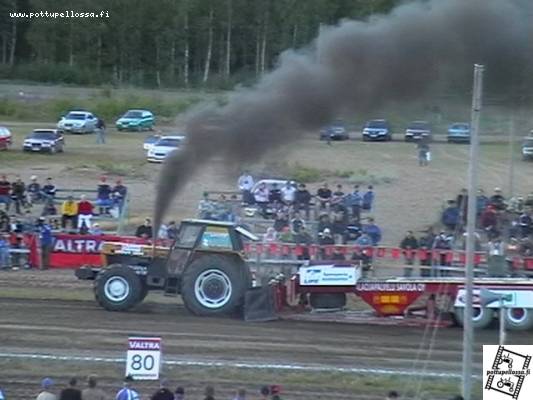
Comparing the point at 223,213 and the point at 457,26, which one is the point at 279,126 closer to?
the point at 457,26

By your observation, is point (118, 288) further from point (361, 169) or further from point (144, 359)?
point (361, 169)

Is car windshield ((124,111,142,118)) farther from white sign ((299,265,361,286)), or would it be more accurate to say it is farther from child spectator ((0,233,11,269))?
white sign ((299,265,361,286))

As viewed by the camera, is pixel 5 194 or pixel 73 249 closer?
pixel 73 249

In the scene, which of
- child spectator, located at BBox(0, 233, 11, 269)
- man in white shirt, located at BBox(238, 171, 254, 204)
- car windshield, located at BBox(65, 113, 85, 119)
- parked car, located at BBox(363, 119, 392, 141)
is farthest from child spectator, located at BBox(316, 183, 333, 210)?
car windshield, located at BBox(65, 113, 85, 119)

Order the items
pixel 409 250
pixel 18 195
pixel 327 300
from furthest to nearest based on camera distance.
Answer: pixel 18 195
pixel 409 250
pixel 327 300

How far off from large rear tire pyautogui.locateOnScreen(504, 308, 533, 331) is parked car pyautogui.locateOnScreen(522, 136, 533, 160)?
63.5ft

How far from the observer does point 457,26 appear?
20359mm

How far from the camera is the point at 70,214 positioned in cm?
2941

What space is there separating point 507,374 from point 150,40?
56.4 meters

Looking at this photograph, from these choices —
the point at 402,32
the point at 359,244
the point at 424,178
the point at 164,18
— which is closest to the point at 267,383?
the point at 402,32

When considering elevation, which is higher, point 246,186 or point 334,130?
point 334,130

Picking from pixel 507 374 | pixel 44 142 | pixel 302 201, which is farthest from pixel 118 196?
pixel 507 374

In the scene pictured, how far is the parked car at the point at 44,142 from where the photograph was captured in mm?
45425

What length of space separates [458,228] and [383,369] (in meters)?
10.1
